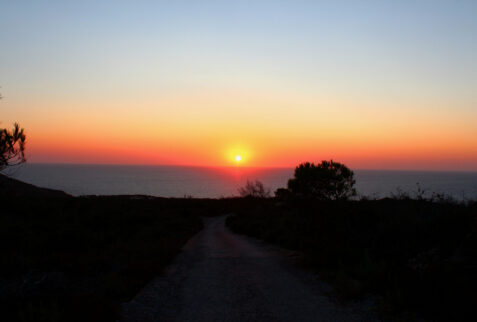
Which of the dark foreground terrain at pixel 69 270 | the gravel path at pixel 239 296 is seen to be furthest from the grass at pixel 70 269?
the gravel path at pixel 239 296

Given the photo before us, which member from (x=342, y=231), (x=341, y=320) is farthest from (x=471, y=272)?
(x=342, y=231)

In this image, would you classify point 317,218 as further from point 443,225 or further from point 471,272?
point 471,272

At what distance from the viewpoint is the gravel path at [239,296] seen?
7332 millimetres

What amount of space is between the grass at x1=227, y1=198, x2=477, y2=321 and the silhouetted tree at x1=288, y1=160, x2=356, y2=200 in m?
27.4

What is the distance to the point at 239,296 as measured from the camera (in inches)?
343

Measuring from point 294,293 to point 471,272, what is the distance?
3.71m

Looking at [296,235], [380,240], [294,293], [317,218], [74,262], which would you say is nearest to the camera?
[294,293]

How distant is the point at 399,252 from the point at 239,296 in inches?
183

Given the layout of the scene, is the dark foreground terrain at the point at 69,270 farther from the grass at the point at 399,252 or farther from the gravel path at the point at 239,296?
the grass at the point at 399,252

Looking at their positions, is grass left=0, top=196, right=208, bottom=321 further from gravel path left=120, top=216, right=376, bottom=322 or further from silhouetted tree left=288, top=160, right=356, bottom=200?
silhouetted tree left=288, top=160, right=356, bottom=200

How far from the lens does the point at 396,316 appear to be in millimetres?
6828

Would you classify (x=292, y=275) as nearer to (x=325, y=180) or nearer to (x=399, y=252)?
(x=399, y=252)

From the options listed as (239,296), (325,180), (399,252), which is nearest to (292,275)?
(239,296)

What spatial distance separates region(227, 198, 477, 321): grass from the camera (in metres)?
6.87
